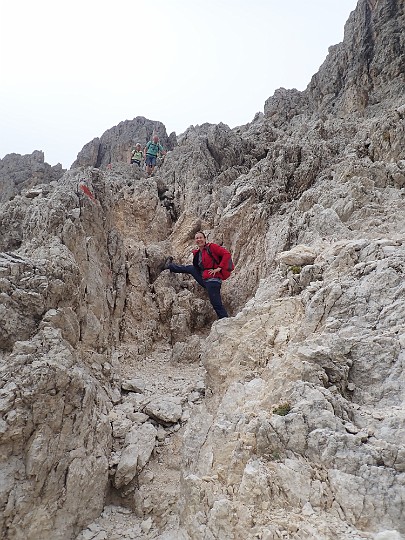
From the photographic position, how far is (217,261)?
500 inches

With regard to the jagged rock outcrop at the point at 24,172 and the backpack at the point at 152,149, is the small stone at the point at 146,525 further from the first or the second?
the jagged rock outcrop at the point at 24,172

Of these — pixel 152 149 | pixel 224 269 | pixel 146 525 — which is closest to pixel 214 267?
pixel 224 269

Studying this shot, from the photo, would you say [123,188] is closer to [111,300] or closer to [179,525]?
[111,300]

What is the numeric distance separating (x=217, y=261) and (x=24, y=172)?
29.1 metres

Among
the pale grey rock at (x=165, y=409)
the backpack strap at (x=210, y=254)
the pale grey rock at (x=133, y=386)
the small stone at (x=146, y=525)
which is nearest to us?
the small stone at (x=146, y=525)

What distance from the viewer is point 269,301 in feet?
30.5

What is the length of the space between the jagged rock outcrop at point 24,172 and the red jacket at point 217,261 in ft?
81.3

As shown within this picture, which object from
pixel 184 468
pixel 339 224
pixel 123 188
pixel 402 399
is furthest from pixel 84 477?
pixel 123 188

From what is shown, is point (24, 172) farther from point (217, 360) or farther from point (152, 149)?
point (217, 360)

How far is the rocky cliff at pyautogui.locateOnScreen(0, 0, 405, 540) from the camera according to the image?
499cm

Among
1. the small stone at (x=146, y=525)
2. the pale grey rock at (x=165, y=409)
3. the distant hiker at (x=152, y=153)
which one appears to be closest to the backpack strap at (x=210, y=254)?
the pale grey rock at (x=165, y=409)

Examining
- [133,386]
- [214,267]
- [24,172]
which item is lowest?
[133,386]

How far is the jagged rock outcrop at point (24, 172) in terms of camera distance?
105 ft

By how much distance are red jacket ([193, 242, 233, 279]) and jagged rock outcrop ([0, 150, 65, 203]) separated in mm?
24781
